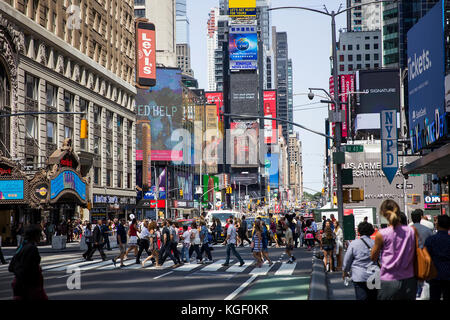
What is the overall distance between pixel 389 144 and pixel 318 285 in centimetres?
3445

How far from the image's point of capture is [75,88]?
2431 inches

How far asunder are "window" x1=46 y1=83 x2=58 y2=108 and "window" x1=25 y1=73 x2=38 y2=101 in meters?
2.49

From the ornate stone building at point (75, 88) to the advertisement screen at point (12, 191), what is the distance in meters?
2.32

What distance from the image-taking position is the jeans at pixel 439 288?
Answer: 410 inches

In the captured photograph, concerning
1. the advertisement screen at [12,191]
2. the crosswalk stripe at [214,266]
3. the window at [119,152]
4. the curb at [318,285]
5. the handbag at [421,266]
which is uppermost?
the window at [119,152]

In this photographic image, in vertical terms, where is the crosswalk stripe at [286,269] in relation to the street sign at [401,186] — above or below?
below

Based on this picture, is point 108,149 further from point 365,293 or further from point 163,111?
point 365,293

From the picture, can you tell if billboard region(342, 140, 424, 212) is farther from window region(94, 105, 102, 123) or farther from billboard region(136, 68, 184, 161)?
billboard region(136, 68, 184, 161)

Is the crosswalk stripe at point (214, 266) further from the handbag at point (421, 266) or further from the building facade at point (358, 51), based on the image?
the building facade at point (358, 51)

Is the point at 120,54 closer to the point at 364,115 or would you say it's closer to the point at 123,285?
the point at 364,115

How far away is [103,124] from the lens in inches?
2766

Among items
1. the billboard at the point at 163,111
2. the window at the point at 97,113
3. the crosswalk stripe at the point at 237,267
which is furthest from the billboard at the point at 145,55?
the crosswalk stripe at the point at 237,267
